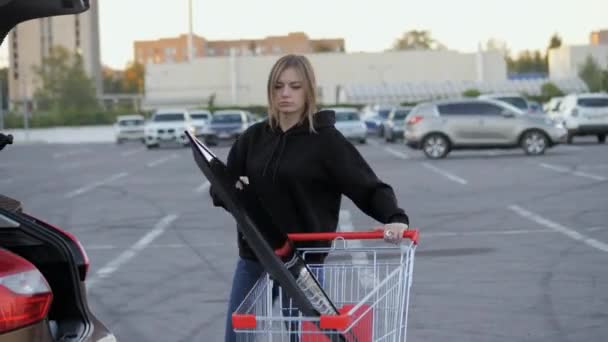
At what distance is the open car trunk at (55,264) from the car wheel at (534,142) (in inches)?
1075

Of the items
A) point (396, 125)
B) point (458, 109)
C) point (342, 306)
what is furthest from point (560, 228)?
point (396, 125)

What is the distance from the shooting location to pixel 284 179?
4.55 metres

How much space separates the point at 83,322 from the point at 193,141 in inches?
31.7

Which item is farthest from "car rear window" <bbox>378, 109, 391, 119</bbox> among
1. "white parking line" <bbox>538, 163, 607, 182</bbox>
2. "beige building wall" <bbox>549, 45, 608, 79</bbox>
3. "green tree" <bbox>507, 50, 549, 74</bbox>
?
"green tree" <bbox>507, 50, 549, 74</bbox>

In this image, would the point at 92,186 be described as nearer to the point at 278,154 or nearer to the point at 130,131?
the point at 278,154

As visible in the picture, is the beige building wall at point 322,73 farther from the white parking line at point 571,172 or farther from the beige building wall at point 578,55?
the white parking line at point 571,172

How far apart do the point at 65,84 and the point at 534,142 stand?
266ft

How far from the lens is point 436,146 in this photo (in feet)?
102

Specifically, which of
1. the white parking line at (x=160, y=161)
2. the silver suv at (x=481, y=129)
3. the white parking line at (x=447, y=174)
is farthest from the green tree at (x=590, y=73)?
the white parking line at (x=447, y=174)

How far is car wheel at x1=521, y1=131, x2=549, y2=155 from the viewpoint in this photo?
30.7 meters

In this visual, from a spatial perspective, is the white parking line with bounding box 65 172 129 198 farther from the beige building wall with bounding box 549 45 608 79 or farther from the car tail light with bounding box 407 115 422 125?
the beige building wall with bounding box 549 45 608 79

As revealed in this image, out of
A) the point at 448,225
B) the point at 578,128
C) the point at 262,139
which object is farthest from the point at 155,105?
the point at 262,139

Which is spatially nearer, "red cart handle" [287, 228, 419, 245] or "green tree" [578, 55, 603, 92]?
"red cart handle" [287, 228, 419, 245]

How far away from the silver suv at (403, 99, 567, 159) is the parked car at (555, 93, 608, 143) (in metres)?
7.02
